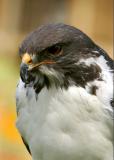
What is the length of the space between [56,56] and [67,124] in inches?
18.5

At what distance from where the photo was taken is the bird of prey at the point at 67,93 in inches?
199

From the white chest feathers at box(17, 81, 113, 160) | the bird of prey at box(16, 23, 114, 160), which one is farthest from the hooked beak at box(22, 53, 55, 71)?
the white chest feathers at box(17, 81, 113, 160)

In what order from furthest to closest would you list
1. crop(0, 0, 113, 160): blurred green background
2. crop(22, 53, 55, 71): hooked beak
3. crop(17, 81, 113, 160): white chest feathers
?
crop(0, 0, 113, 160): blurred green background
crop(17, 81, 113, 160): white chest feathers
crop(22, 53, 55, 71): hooked beak

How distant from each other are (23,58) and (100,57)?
0.53 meters

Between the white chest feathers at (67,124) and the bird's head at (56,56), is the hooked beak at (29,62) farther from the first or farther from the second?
the white chest feathers at (67,124)

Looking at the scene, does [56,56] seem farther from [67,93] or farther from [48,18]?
[48,18]

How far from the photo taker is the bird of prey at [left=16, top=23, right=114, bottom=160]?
5.06 meters

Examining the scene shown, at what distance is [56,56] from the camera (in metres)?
5.11

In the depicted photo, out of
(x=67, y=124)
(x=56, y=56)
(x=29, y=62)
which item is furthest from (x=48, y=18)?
(x=29, y=62)

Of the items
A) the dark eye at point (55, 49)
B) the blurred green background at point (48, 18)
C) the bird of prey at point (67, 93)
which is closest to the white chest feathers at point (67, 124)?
the bird of prey at point (67, 93)

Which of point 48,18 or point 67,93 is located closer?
point 67,93

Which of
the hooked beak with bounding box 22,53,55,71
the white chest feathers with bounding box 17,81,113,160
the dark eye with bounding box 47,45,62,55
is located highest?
the dark eye with bounding box 47,45,62,55

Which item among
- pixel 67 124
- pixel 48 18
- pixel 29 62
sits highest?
pixel 29 62

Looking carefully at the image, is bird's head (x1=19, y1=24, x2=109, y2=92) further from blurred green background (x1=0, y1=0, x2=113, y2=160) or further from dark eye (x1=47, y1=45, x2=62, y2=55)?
blurred green background (x1=0, y1=0, x2=113, y2=160)
